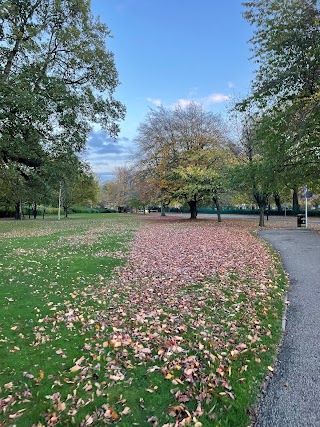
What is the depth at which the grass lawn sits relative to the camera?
8.59 feet

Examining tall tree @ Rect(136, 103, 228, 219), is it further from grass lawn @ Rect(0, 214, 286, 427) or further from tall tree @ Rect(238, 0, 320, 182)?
grass lawn @ Rect(0, 214, 286, 427)

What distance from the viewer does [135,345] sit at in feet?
12.3

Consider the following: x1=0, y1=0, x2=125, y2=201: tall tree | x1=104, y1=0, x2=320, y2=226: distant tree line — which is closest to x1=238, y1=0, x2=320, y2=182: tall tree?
x1=104, y1=0, x2=320, y2=226: distant tree line

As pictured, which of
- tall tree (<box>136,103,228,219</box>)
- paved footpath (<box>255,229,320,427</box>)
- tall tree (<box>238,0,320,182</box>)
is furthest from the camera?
tall tree (<box>136,103,228,219</box>)

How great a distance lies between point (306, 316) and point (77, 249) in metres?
Answer: 8.42

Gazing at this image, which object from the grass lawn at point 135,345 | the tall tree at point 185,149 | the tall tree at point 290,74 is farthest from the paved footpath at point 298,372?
the tall tree at point 185,149

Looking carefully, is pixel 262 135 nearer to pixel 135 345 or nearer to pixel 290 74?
pixel 290 74

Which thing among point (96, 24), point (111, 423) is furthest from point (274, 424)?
point (96, 24)

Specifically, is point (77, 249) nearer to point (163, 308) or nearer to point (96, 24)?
point (163, 308)

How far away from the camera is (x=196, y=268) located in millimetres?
7910

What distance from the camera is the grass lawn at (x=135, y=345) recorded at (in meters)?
2.62

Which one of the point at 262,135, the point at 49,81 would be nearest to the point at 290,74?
the point at 262,135

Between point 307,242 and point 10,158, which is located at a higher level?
point 10,158

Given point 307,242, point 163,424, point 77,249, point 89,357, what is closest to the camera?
point 163,424
